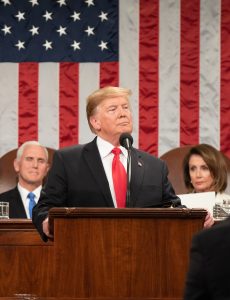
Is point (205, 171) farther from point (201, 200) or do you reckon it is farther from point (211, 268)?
point (211, 268)

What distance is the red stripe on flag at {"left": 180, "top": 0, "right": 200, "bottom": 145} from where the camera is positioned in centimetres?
767

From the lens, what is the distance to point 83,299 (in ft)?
12.0

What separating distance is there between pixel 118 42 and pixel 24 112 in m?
1.02

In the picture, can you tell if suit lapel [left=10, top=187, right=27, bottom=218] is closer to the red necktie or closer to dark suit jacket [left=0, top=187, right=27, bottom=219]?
dark suit jacket [left=0, top=187, right=27, bottom=219]

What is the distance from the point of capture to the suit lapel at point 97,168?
14.2 ft

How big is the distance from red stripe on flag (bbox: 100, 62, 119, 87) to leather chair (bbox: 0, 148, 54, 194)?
886 millimetres

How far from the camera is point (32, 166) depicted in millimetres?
6707

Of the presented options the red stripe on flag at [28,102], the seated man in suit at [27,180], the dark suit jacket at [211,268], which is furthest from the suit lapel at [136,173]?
the red stripe on flag at [28,102]

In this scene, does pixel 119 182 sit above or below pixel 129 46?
below

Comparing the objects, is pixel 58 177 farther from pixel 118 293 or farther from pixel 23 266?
pixel 118 293

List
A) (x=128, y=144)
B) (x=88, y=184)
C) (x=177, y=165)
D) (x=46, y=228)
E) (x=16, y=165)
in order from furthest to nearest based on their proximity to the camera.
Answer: (x=177, y=165) < (x=16, y=165) < (x=88, y=184) < (x=128, y=144) < (x=46, y=228)

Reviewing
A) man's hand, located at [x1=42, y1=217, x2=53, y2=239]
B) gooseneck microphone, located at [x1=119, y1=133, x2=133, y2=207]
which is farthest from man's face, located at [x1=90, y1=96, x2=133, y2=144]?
man's hand, located at [x1=42, y1=217, x2=53, y2=239]

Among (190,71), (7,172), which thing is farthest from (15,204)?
(190,71)

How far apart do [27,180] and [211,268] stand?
482cm
